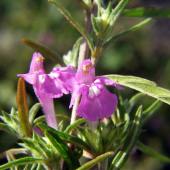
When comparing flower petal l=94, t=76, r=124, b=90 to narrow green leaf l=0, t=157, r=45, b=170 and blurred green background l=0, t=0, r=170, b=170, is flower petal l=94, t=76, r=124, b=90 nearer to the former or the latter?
narrow green leaf l=0, t=157, r=45, b=170

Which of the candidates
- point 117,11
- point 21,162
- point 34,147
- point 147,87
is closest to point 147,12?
point 117,11

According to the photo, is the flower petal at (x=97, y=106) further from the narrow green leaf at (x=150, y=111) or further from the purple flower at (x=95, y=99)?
the narrow green leaf at (x=150, y=111)

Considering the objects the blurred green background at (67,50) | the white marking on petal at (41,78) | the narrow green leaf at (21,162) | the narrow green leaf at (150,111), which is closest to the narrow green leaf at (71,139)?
the narrow green leaf at (21,162)

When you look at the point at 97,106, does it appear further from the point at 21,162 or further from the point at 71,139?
the point at 21,162

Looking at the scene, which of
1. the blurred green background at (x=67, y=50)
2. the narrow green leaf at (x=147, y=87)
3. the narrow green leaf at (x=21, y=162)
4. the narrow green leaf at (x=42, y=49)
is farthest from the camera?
the blurred green background at (x=67, y=50)

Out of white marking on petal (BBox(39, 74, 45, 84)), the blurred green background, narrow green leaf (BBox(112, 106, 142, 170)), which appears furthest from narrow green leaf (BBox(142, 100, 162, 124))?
the blurred green background

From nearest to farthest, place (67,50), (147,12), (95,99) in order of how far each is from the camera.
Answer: (95,99) < (147,12) < (67,50)

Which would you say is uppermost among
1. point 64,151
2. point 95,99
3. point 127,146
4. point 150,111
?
point 95,99
